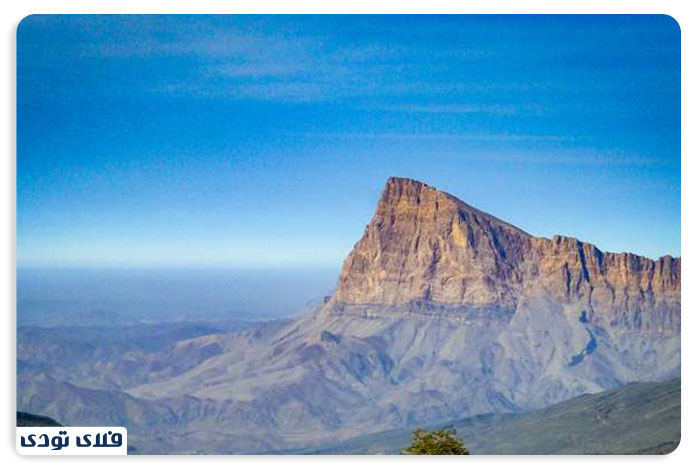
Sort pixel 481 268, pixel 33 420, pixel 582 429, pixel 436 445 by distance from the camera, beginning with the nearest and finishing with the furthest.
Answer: pixel 436 445 < pixel 33 420 < pixel 582 429 < pixel 481 268

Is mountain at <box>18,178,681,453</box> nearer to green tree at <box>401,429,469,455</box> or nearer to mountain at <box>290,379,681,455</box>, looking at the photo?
mountain at <box>290,379,681,455</box>

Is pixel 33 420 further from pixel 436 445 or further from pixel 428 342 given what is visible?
pixel 428 342

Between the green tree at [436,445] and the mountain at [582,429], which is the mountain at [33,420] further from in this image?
the green tree at [436,445]

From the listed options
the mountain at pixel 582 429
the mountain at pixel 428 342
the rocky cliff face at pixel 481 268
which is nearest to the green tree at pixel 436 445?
the mountain at pixel 582 429

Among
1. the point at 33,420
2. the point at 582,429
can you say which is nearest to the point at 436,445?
the point at 582,429

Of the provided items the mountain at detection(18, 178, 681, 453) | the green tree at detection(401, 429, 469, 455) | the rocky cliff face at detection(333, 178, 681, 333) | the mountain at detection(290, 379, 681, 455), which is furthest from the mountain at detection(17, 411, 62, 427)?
the rocky cliff face at detection(333, 178, 681, 333)

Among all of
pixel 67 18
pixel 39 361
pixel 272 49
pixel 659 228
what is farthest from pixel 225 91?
pixel 659 228
